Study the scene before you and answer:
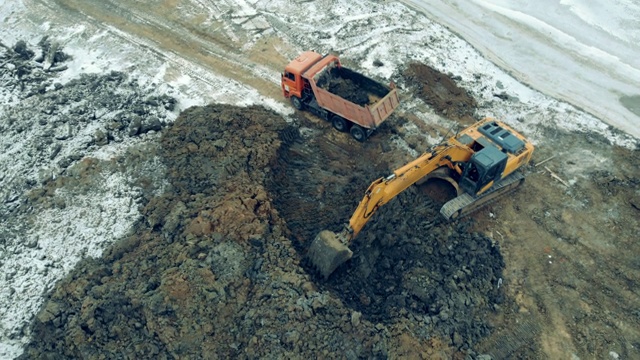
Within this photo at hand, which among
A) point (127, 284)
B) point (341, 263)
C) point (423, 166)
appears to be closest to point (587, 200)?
point (423, 166)

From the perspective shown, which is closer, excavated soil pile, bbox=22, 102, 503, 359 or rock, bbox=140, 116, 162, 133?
excavated soil pile, bbox=22, 102, 503, 359

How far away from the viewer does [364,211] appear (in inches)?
559

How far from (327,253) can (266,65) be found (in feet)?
39.3

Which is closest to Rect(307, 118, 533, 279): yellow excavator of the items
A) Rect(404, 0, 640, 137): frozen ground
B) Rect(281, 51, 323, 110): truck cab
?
Rect(281, 51, 323, 110): truck cab

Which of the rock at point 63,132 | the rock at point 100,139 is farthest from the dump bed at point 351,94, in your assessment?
the rock at point 63,132

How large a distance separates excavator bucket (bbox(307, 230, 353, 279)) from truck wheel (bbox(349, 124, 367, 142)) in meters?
5.99

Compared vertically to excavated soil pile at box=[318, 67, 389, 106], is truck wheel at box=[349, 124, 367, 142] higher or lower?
lower

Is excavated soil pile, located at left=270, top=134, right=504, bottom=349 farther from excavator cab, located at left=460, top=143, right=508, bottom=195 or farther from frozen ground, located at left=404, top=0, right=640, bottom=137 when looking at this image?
frozen ground, located at left=404, top=0, right=640, bottom=137

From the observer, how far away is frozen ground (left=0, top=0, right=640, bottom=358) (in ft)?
55.9

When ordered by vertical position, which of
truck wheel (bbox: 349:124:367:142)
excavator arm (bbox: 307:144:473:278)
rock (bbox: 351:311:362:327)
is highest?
excavator arm (bbox: 307:144:473:278)

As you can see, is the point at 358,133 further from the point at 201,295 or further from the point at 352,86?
the point at 201,295

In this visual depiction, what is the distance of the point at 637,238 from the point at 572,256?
2503 mm

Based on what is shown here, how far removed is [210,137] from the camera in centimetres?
1748

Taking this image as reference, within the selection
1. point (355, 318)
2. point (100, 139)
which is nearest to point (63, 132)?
point (100, 139)
